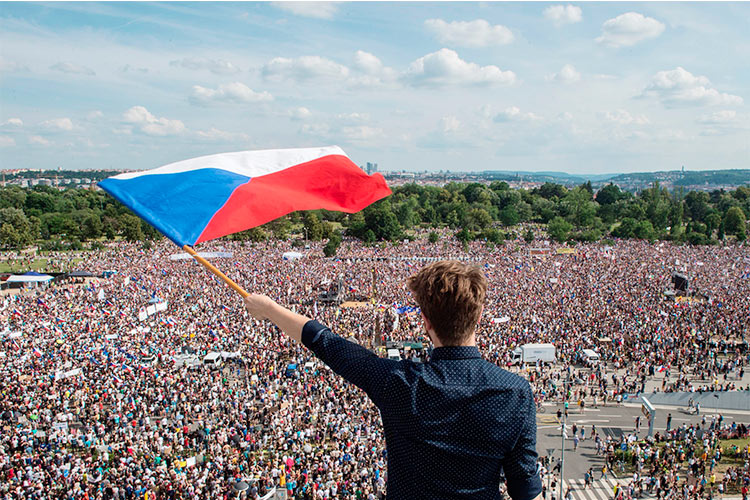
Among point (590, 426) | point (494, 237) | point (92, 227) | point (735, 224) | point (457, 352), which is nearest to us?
point (457, 352)

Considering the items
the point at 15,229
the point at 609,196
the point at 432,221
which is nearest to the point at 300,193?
the point at 15,229

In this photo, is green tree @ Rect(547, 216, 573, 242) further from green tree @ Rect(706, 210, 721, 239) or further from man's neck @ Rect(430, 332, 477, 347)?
man's neck @ Rect(430, 332, 477, 347)

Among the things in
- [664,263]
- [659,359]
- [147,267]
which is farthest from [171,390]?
[664,263]

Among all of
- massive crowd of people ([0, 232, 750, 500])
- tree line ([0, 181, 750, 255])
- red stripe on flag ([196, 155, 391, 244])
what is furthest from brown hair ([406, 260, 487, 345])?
tree line ([0, 181, 750, 255])

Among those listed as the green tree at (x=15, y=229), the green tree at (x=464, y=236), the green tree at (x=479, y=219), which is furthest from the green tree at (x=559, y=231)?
the green tree at (x=15, y=229)

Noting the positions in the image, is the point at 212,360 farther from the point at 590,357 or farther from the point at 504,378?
the point at 504,378
